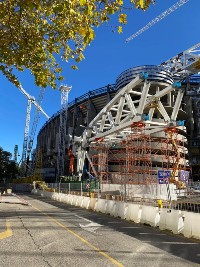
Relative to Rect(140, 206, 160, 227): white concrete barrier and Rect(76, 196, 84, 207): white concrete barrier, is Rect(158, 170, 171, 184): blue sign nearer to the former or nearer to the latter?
Rect(140, 206, 160, 227): white concrete barrier

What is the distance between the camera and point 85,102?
9862cm

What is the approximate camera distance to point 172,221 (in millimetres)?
13891

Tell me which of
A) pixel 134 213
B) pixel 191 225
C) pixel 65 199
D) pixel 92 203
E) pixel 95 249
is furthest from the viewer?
pixel 65 199

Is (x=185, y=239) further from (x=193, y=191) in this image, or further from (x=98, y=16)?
(x=193, y=191)

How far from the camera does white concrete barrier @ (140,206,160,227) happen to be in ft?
50.9

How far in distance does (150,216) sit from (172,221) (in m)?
2.41

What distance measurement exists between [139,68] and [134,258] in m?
77.1

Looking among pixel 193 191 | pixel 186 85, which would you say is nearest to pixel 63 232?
pixel 193 191

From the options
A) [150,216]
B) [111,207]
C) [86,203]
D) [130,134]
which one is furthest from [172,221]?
[130,134]

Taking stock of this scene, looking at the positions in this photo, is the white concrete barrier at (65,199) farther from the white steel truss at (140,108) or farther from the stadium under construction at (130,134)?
the white steel truss at (140,108)

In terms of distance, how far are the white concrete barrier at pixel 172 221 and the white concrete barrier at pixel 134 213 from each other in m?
2.54

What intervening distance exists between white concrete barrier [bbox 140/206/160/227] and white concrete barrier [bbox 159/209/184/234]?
457mm

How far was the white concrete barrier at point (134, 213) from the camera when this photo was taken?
57.5 feet

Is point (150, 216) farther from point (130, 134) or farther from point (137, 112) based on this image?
point (130, 134)
